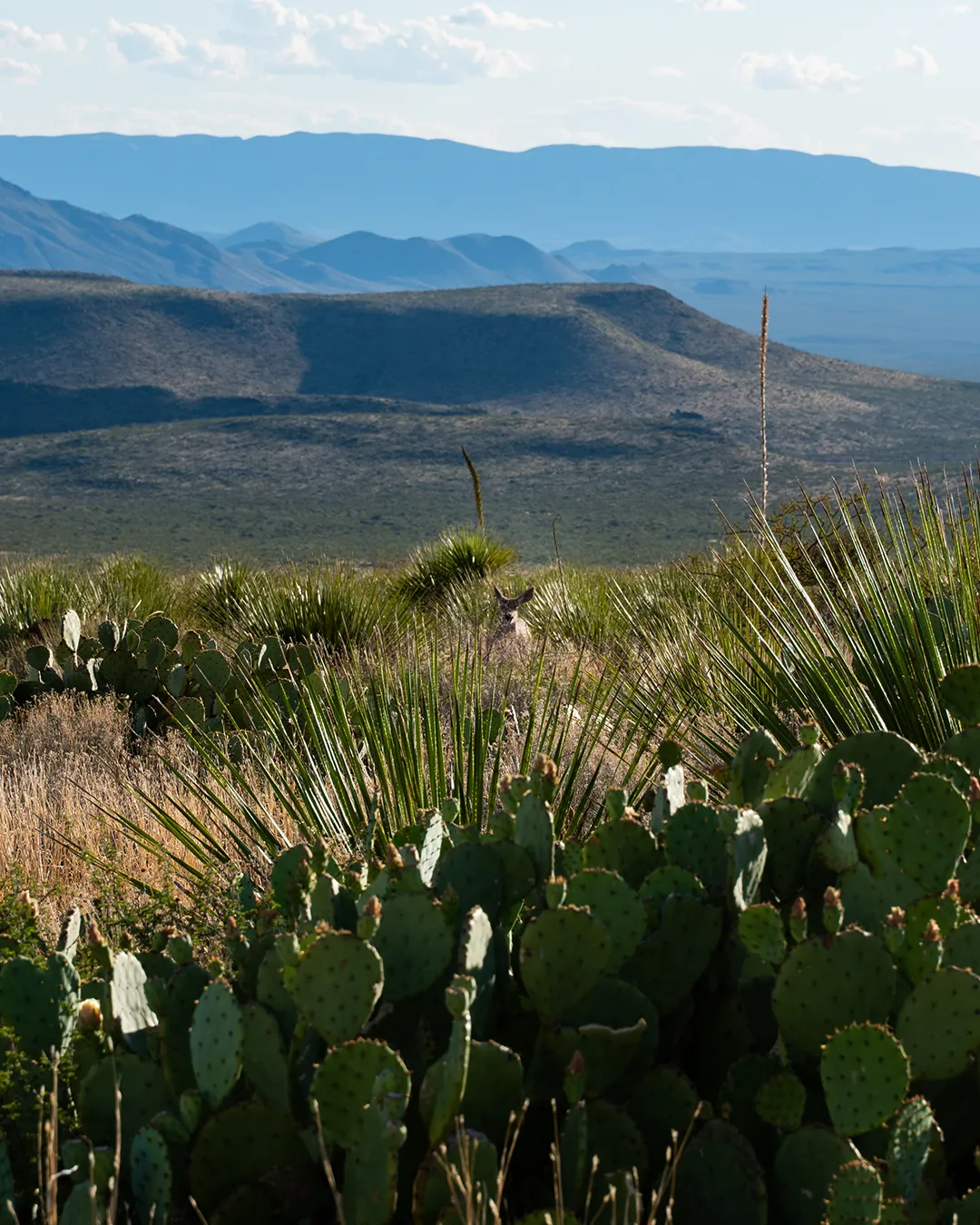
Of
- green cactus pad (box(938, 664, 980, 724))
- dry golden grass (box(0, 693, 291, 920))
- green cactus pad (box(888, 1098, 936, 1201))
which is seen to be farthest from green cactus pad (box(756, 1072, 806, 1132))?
dry golden grass (box(0, 693, 291, 920))

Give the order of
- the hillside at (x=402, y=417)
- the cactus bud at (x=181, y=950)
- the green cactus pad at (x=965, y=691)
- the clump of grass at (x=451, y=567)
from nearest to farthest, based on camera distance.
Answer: the cactus bud at (x=181, y=950), the green cactus pad at (x=965, y=691), the clump of grass at (x=451, y=567), the hillside at (x=402, y=417)

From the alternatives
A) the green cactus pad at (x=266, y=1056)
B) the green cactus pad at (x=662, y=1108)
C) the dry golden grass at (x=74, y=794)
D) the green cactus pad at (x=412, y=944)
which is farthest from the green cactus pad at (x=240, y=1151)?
the dry golden grass at (x=74, y=794)

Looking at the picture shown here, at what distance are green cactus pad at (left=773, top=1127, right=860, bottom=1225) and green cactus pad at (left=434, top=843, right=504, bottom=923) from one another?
1.93 feet

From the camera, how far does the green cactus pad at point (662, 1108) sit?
1.71m

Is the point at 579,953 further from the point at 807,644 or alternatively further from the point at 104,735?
the point at 104,735

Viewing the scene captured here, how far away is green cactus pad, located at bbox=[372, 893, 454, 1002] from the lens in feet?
5.98

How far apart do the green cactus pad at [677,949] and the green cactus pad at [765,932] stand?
9 cm

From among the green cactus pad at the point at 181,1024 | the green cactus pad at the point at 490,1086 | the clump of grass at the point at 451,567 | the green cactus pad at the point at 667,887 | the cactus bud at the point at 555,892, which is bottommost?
the clump of grass at the point at 451,567

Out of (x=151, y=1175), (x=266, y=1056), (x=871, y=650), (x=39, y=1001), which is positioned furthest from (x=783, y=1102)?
(x=871, y=650)

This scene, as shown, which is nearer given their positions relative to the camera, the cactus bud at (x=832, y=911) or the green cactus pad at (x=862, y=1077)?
the green cactus pad at (x=862, y=1077)

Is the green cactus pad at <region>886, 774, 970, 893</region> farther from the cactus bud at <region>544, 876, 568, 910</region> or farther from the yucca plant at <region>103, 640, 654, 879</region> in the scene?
the yucca plant at <region>103, 640, 654, 879</region>

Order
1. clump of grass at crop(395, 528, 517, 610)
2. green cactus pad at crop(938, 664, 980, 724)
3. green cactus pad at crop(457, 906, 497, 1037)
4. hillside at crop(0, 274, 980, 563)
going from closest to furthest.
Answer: green cactus pad at crop(457, 906, 497, 1037) → green cactus pad at crop(938, 664, 980, 724) → clump of grass at crop(395, 528, 517, 610) → hillside at crop(0, 274, 980, 563)

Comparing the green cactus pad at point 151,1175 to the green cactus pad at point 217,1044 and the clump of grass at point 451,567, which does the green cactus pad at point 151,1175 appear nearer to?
the green cactus pad at point 217,1044

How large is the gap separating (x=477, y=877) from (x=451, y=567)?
29.3 ft
